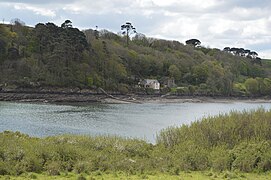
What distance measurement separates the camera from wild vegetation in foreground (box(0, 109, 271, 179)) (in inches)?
664

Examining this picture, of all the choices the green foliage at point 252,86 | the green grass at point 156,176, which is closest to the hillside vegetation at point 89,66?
the green foliage at point 252,86

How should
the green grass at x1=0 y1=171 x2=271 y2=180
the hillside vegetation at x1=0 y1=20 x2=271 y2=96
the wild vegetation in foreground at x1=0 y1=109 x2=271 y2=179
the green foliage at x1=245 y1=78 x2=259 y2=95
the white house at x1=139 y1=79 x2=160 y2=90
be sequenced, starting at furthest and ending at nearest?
1. the green foliage at x1=245 y1=78 x2=259 y2=95
2. the white house at x1=139 y1=79 x2=160 y2=90
3. the hillside vegetation at x1=0 y1=20 x2=271 y2=96
4. the wild vegetation in foreground at x1=0 y1=109 x2=271 y2=179
5. the green grass at x1=0 y1=171 x2=271 y2=180

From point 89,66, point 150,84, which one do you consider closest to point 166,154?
point 89,66

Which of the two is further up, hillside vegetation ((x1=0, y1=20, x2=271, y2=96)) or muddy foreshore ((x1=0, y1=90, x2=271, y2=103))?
hillside vegetation ((x1=0, y1=20, x2=271, y2=96))

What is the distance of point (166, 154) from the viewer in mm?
21031

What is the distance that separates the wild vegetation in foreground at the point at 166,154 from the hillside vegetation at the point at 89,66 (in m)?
86.2

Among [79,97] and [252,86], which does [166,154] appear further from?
[252,86]

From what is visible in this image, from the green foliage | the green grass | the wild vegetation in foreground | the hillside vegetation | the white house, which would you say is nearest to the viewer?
the green grass

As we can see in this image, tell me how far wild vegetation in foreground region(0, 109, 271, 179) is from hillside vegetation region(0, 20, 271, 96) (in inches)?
3395

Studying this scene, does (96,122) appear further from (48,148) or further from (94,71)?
(94,71)

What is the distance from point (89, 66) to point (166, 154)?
105096 mm

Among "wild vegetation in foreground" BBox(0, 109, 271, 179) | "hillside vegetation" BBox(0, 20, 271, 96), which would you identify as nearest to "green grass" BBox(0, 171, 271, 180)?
"wild vegetation in foreground" BBox(0, 109, 271, 179)

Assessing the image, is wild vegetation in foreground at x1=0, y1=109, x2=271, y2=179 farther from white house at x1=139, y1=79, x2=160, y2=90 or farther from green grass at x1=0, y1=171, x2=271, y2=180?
white house at x1=139, y1=79, x2=160, y2=90

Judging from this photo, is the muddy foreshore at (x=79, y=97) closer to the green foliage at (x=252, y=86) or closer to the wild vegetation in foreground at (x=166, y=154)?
the green foliage at (x=252, y=86)
